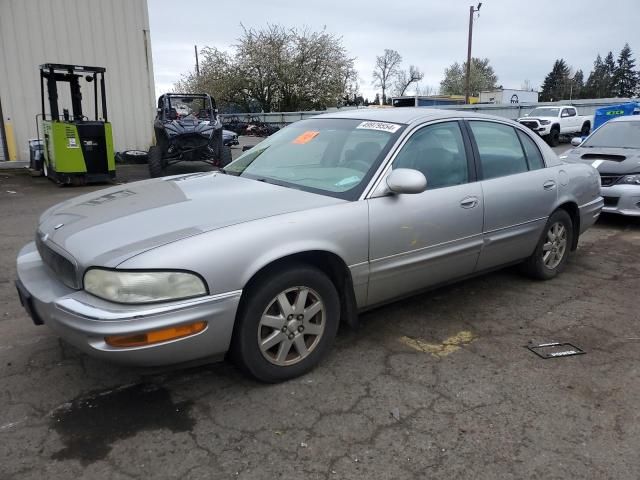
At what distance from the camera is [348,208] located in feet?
9.85

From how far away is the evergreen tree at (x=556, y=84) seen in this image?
8312 centimetres

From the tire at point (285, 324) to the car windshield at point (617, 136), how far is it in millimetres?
6621

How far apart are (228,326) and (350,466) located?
0.88m

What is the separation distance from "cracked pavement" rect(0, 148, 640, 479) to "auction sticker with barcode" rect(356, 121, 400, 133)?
1.41m

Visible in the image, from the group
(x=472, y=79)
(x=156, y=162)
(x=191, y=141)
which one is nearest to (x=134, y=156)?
(x=156, y=162)

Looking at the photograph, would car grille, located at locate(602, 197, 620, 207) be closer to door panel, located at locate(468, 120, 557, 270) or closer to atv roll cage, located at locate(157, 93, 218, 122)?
door panel, located at locate(468, 120, 557, 270)

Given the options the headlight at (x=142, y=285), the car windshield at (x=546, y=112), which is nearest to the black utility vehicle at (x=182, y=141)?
the headlight at (x=142, y=285)

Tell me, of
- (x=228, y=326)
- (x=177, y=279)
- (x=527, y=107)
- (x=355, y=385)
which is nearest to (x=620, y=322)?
(x=355, y=385)

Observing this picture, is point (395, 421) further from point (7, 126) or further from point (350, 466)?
point (7, 126)

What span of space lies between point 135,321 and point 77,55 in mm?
13873

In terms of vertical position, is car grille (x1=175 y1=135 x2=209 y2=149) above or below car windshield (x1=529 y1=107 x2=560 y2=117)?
below

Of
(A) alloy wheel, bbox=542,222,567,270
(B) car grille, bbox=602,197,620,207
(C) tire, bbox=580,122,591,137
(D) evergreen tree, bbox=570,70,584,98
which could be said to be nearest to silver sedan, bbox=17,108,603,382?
(A) alloy wheel, bbox=542,222,567,270

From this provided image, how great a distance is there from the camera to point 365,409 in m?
2.71

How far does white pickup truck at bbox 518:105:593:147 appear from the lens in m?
20.7
